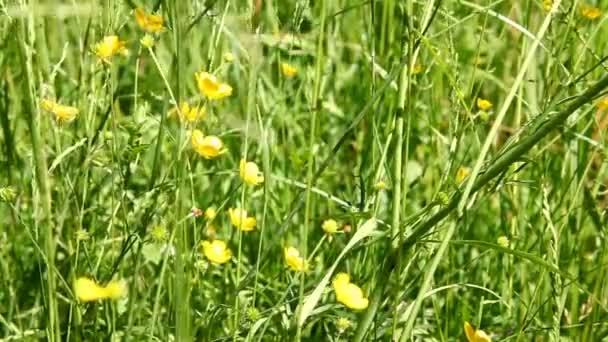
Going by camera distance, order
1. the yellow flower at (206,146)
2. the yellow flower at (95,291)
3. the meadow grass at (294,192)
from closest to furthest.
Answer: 1. the yellow flower at (95,291)
2. the meadow grass at (294,192)
3. the yellow flower at (206,146)

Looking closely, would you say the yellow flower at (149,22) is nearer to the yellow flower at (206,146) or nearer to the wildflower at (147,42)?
the wildflower at (147,42)

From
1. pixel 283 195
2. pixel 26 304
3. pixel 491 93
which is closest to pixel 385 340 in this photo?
pixel 283 195


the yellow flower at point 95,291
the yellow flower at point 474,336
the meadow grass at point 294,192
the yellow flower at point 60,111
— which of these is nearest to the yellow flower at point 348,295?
the meadow grass at point 294,192

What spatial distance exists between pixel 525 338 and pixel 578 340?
13 centimetres

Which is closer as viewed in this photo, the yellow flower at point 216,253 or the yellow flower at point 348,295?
the yellow flower at point 348,295

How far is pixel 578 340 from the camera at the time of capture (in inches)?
51.4

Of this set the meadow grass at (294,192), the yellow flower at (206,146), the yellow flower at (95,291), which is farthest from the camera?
the yellow flower at (206,146)

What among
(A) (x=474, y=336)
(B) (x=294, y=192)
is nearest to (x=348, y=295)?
(A) (x=474, y=336)

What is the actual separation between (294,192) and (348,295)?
0.45m

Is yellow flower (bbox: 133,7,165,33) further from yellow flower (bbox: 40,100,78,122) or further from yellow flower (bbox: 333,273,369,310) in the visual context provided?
yellow flower (bbox: 333,273,369,310)

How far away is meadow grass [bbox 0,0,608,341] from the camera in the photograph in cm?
104

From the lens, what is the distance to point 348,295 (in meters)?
1.13

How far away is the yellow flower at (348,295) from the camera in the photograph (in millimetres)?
1119

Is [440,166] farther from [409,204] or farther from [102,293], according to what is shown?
[102,293]
